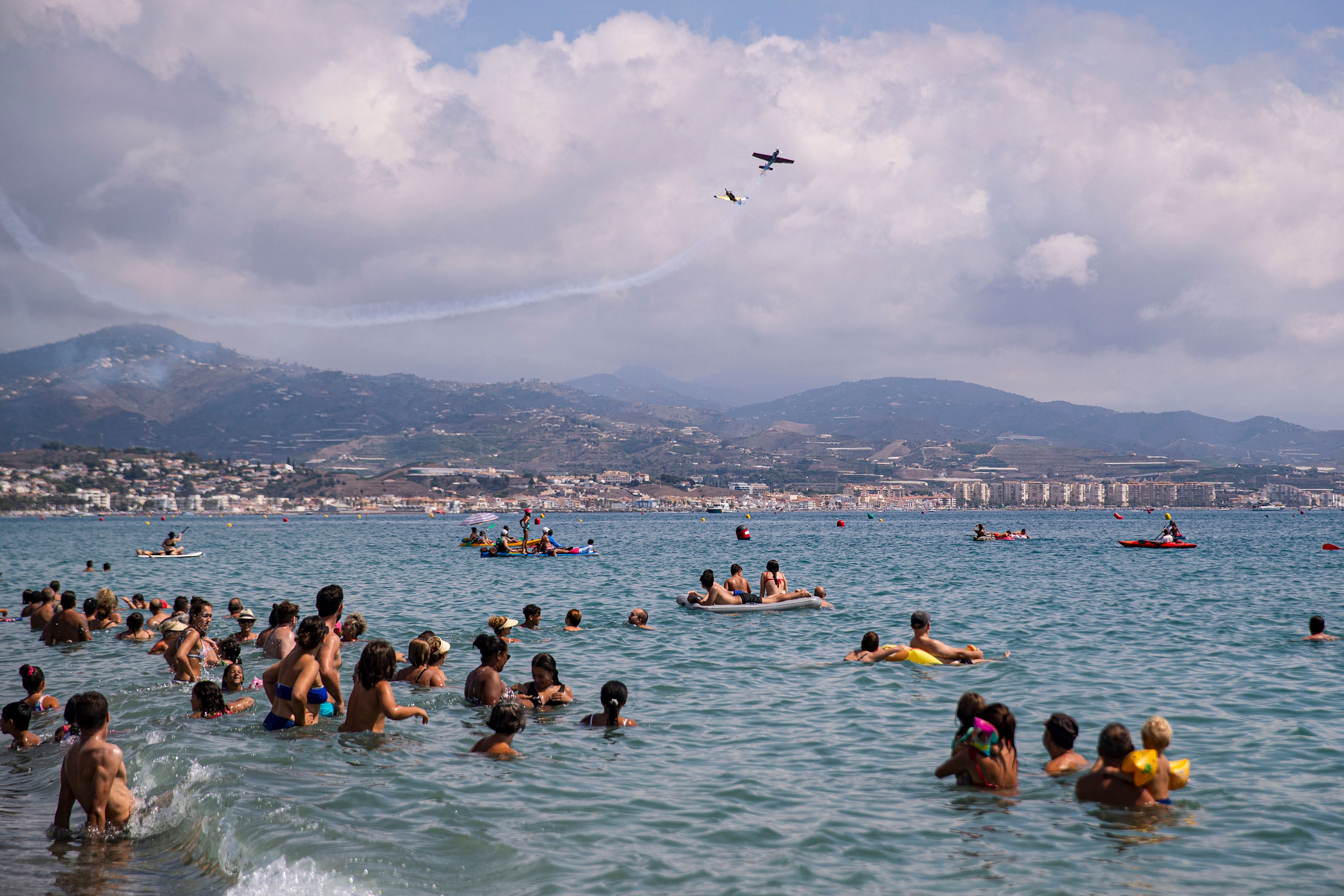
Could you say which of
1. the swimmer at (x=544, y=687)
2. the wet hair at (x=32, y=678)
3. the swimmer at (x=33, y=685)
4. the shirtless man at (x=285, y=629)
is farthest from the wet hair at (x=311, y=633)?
Answer: the wet hair at (x=32, y=678)

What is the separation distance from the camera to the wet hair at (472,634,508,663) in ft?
50.8

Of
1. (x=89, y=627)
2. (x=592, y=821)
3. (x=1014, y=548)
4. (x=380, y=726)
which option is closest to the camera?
(x=592, y=821)

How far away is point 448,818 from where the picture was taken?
33.6 feet

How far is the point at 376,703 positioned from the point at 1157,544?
7340 centimetres

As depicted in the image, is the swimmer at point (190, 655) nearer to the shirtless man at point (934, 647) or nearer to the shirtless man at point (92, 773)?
the shirtless man at point (92, 773)

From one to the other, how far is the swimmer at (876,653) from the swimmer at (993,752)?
8.38 m

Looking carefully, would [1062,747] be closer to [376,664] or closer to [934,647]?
[934,647]

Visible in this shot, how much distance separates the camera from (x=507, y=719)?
41.8ft

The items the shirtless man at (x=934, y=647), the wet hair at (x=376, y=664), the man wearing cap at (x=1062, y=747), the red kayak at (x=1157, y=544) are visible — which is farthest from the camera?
the red kayak at (x=1157, y=544)

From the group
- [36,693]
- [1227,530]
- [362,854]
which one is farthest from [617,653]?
[1227,530]

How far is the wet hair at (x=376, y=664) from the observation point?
12883mm

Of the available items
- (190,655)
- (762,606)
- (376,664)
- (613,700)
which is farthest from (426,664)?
(762,606)

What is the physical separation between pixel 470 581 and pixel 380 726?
30418 mm

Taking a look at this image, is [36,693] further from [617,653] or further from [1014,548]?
[1014,548]
